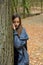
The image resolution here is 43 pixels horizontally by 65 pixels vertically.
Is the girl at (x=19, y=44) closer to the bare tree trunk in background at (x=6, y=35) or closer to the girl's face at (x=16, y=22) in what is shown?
the girl's face at (x=16, y=22)

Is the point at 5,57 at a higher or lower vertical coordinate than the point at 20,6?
higher

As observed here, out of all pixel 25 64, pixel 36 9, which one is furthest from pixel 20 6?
pixel 25 64

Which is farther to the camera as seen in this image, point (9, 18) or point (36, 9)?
point (36, 9)

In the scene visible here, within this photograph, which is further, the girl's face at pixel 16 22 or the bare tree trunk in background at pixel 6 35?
the girl's face at pixel 16 22

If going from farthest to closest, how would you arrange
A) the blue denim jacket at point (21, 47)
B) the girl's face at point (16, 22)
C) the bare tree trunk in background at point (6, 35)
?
the girl's face at point (16, 22), the blue denim jacket at point (21, 47), the bare tree trunk in background at point (6, 35)

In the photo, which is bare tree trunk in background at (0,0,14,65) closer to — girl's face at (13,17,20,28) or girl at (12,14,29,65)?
girl at (12,14,29,65)

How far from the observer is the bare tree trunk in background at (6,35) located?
8.66ft

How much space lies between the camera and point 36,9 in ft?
89.2

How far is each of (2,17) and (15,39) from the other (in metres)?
0.47

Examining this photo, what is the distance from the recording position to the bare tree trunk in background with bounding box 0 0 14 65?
2641 mm

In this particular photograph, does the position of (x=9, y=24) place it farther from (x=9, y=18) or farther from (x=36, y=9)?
(x=36, y=9)

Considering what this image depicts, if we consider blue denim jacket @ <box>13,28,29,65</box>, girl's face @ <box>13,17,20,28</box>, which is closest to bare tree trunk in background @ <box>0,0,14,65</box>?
blue denim jacket @ <box>13,28,29,65</box>

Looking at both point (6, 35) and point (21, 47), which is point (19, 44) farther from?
point (6, 35)

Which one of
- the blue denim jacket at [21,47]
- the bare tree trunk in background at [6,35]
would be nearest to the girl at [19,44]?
the blue denim jacket at [21,47]
